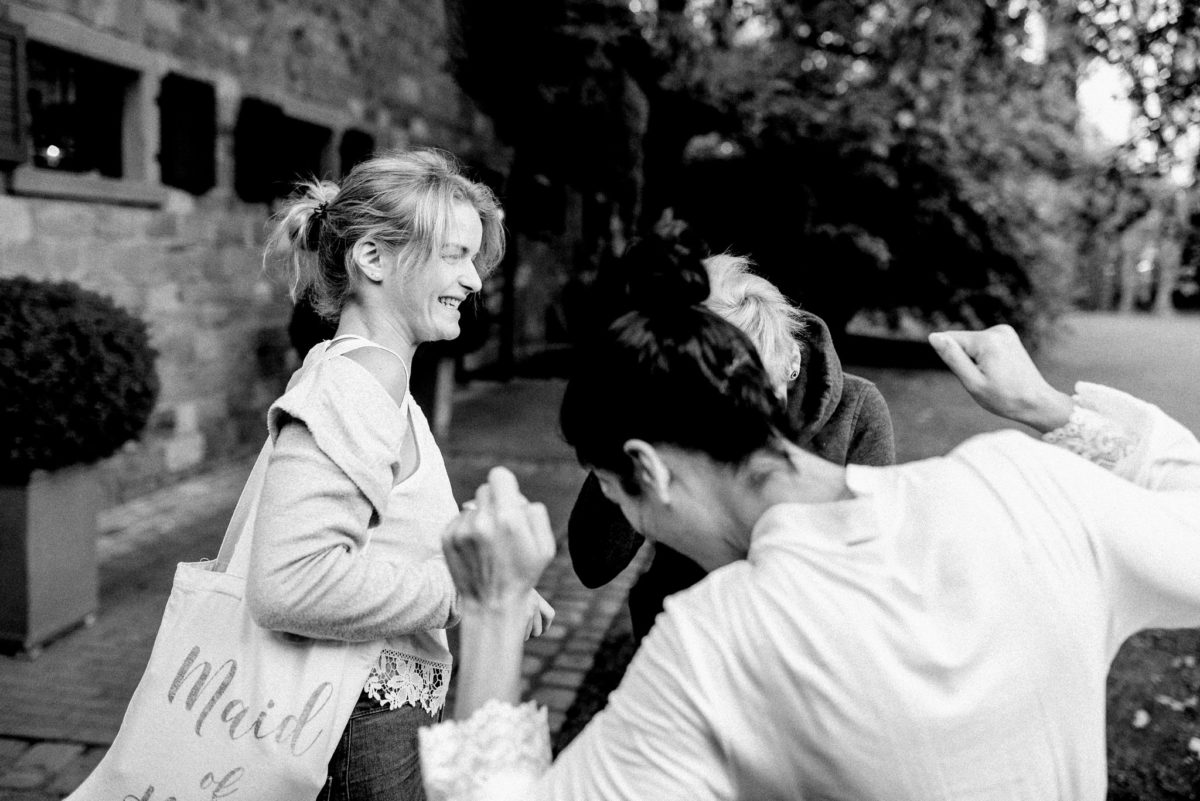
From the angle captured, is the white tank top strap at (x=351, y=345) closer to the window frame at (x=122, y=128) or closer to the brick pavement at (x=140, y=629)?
the brick pavement at (x=140, y=629)

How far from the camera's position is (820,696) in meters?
1.10

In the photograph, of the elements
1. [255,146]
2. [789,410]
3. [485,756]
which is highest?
[255,146]

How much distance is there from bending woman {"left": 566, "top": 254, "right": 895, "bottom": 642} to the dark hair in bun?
0.77 meters

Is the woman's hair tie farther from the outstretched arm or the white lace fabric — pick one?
the outstretched arm

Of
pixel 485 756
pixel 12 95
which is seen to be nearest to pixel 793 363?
pixel 485 756

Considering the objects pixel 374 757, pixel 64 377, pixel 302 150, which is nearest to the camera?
pixel 374 757

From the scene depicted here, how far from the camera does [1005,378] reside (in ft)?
5.70

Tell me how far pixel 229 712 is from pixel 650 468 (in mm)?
775

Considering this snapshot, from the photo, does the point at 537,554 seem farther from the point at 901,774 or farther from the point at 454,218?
the point at 454,218

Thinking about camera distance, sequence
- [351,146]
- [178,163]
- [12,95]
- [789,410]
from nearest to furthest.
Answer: [789,410] < [12,95] < [178,163] < [351,146]

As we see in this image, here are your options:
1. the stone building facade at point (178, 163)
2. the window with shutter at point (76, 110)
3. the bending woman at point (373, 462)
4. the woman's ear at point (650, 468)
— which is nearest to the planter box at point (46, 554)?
the stone building facade at point (178, 163)

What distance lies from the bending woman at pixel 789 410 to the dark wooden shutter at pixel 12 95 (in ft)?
14.1

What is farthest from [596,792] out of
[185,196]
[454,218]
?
[185,196]

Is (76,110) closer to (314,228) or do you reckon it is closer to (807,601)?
(314,228)
